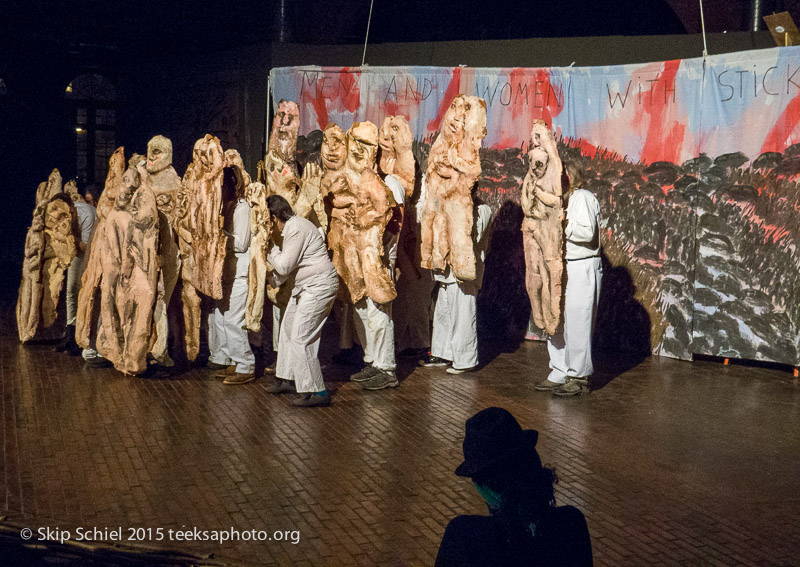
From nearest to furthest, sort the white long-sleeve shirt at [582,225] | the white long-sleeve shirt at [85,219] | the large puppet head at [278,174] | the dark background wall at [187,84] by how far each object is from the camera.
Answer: the white long-sleeve shirt at [582,225] → the large puppet head at [278,174] → the white long-sleeve shirt at [85,219] → the dark background wall at [187,84]

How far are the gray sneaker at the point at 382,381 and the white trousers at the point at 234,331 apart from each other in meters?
1.21

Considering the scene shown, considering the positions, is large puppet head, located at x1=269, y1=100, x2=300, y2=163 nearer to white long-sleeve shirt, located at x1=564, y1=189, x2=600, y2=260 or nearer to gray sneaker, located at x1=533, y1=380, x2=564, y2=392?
white long-sleeve shirt, located at x1=564, y1=189, x2=600, y2=260

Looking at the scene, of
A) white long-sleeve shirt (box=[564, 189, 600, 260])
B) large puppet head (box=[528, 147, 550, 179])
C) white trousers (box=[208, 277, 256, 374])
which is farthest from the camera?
white trousers (box=[208, 277, 256, 374])

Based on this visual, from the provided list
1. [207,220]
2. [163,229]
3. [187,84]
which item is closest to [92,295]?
[163,229]

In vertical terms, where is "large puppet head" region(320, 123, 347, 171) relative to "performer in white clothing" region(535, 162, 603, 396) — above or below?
above

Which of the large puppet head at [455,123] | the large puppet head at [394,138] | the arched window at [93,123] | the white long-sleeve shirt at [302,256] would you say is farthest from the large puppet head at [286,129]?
the arched window at [93,123]

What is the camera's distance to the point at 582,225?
830cm

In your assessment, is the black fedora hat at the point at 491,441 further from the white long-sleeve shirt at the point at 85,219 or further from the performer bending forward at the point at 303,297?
the white long-sleeve shirt at the point at 85,219

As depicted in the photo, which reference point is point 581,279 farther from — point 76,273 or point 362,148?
point 76,273

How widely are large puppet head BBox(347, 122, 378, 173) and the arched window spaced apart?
12.5m

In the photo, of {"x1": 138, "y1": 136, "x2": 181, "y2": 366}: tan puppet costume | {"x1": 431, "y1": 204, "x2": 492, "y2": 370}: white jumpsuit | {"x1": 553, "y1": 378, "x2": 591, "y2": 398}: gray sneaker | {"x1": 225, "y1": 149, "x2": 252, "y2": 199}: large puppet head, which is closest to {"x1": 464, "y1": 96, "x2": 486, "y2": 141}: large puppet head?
{"x1": 431, "y1": 204, "x2": 492, "y2": 370}: white jumpsuit

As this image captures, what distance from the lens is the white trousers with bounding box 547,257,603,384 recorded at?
855 centimetres

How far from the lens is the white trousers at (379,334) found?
8922 millimetres

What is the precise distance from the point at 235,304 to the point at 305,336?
134 centimetres
